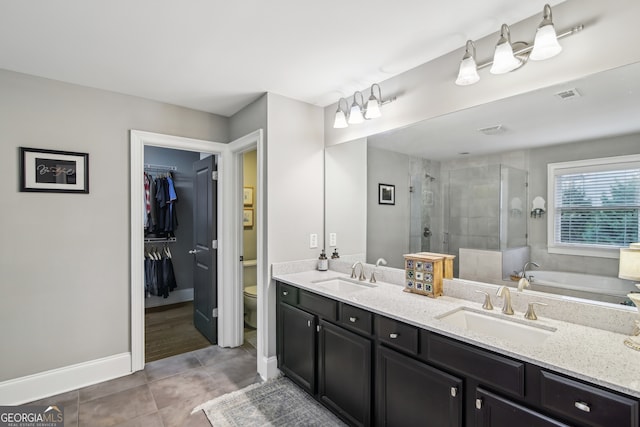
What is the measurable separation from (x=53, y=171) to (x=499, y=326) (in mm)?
3259

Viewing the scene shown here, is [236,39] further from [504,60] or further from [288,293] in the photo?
[288,293]

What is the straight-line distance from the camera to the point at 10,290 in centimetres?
228

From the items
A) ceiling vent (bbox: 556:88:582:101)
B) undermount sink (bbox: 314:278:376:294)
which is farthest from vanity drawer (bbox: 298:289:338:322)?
ceiling vent (bbox: 556:88:582:101)

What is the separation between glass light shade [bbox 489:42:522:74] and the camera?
1.57 metres

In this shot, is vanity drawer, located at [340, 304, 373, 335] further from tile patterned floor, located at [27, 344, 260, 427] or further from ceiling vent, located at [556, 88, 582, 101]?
ceiling vent, located at [556, 88, 582, 101]

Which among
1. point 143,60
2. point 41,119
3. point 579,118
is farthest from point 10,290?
point 579,118

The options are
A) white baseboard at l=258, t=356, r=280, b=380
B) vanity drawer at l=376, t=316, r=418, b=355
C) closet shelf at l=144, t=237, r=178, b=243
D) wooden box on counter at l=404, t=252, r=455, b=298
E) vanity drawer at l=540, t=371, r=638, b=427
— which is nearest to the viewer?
vanity drawer at l=540, t=371, r=638, b=427

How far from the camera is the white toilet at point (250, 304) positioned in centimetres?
364

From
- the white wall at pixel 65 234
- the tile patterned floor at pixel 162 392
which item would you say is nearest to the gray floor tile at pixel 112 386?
the tile patterned floor at pixel 162 392

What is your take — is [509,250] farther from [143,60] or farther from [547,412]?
[143,60]

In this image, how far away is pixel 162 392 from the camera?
246 cm

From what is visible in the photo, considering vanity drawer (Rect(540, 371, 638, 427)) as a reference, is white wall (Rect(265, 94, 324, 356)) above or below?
above

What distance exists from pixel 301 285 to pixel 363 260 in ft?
2.06

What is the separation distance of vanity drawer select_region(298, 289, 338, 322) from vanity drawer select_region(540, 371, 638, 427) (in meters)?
1.19
